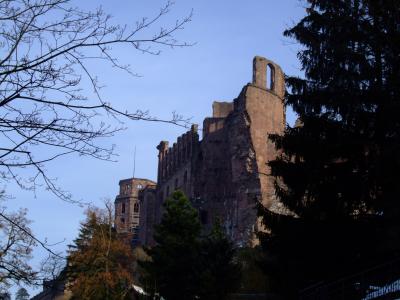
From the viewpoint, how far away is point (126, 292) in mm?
34031

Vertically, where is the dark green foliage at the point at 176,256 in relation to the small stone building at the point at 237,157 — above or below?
below

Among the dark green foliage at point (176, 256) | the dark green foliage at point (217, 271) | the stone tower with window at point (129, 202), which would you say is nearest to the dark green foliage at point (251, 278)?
the dark green foliage at point (217, 271)

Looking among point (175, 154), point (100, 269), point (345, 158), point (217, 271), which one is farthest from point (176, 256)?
point (175, 154)

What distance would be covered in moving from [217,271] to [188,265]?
1.36 meters

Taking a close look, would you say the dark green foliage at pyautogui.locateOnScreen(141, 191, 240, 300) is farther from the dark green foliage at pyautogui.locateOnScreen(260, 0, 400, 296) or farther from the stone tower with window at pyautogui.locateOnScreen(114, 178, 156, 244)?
the stone tower with window at pyautogui.locateOnScreen(114, 178, 156, 244)

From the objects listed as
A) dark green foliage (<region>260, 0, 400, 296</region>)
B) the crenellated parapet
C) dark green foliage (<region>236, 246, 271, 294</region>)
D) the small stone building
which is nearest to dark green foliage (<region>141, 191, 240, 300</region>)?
dark green foliage (<region>236, 246, 271, 294</region>)

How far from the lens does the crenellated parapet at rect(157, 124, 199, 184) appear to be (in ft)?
230

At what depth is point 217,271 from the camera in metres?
31.0

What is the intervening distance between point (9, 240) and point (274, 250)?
9719 mm

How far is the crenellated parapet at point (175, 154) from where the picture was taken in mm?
70000

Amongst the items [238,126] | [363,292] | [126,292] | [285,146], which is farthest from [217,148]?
[363,292]

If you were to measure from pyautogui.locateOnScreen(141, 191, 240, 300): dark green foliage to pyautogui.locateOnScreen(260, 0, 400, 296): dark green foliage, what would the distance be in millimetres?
10521

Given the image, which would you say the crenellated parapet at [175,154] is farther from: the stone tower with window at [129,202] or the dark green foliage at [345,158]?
the dark green foliage at [345,158]

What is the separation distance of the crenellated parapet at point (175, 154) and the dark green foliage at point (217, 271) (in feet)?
114
